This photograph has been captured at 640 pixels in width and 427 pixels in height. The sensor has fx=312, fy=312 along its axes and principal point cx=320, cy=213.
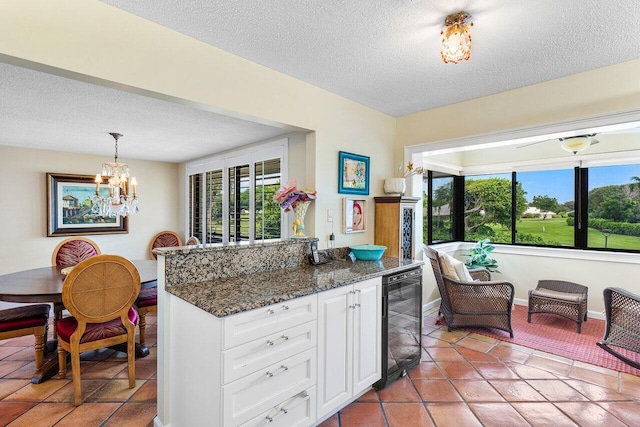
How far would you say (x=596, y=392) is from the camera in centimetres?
235

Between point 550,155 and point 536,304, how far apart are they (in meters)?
2.18

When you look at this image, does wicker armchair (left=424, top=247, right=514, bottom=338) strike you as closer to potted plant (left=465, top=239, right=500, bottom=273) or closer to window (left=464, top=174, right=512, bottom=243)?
potted plant (left=465, top=239, right=500, bottom=273)

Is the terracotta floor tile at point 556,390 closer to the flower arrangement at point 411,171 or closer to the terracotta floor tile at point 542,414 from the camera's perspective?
the terracotta floor tile at point 542,414

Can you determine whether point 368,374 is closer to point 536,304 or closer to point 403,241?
point 403,241

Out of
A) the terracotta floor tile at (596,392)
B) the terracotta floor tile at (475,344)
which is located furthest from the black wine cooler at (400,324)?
the terracotta floor tile at (596,392)

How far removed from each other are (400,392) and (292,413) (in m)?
0.99

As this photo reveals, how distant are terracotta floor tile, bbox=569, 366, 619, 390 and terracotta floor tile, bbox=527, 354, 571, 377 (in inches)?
2.1

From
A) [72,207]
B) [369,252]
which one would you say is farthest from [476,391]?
[72,207]

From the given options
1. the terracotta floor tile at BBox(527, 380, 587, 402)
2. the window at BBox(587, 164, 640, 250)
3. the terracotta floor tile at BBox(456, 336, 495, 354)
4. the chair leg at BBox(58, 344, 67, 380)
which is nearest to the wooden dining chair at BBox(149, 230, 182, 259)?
the chair leg at BBox(58, 344, 67, 380)

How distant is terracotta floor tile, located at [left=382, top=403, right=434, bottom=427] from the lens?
2.03 metres

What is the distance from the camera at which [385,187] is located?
3.54 meters

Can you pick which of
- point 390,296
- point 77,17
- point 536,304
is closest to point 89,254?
point 77,17

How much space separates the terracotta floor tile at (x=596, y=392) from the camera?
7.45 ft

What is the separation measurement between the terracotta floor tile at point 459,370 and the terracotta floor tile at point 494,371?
58 millimetres
